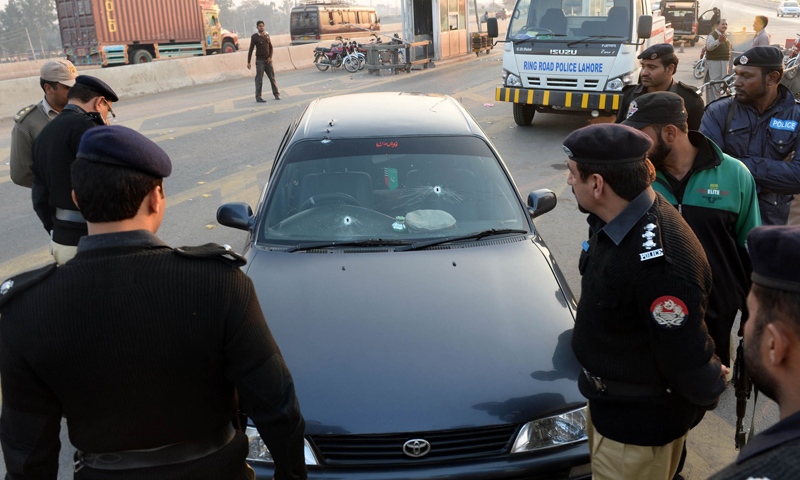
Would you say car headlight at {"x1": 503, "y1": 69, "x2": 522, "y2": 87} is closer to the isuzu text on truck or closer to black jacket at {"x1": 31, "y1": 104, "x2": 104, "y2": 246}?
the isuzu text on truck

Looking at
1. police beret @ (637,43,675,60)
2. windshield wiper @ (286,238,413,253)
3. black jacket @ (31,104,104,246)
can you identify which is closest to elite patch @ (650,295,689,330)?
windshield wiper @ (286,238,413,253)

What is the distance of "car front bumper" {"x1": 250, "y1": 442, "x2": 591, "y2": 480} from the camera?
2.45 m

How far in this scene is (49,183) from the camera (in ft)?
12.0

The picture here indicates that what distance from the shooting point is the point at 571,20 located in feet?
35.9

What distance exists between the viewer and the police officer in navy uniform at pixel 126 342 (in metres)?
1.57

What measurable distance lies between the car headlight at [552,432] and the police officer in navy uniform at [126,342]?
1182 millimetres

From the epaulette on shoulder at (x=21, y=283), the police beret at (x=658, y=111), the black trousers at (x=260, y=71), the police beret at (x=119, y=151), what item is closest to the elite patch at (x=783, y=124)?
the police beret at (x=658, y=111)

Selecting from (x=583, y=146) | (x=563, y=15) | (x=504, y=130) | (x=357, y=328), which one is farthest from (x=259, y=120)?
(x=583, y=146)

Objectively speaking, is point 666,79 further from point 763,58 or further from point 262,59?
point 262,59

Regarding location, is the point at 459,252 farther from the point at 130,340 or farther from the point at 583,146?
the point at 130,340

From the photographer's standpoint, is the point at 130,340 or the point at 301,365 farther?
the point at 301,365

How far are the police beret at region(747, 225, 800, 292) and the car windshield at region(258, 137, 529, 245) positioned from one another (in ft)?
7.93

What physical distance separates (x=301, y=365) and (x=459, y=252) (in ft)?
3.80

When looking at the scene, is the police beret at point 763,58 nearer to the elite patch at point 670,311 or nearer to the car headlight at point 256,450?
the elite patch at point 670,311
